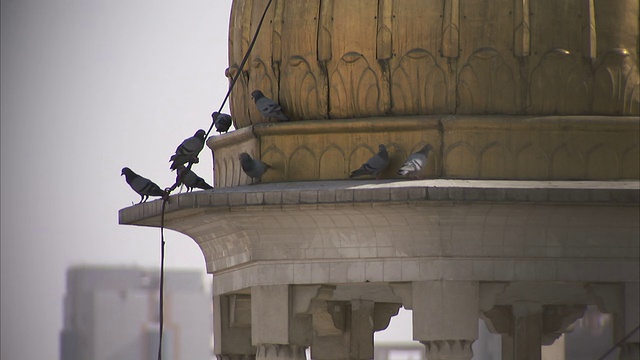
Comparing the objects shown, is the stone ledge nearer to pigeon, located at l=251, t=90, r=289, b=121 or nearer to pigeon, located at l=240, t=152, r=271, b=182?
pigeon, located at l=240, t=152, r=271, b=182

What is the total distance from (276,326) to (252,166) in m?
1.85

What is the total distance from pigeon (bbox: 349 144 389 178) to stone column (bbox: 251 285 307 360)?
5.69 feet

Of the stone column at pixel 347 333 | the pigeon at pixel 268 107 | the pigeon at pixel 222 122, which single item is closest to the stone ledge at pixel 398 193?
the pigeon at pixel 268 107

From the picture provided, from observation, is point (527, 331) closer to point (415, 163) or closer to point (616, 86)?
point (616, 86)

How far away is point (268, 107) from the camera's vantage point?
90.5 feet

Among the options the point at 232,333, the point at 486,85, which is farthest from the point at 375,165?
the point at 232,333

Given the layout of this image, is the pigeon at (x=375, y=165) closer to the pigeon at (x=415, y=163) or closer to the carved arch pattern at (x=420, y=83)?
the pigeon at (x=415, y=163)

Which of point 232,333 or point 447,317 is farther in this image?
point 232,333

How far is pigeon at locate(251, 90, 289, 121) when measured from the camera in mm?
27578

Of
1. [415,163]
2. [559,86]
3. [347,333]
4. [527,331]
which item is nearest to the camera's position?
[415,163]

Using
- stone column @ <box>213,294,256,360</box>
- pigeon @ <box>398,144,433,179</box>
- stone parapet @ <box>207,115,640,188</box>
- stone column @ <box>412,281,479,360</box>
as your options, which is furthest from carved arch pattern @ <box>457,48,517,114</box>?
stone column @ <box>213,294,256,360</box>

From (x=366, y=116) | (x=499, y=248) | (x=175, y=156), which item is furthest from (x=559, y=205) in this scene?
(x=175, y=156)

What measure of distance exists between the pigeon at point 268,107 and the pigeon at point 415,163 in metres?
1.87

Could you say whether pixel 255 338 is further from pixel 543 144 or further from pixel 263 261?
pixel 543 144
